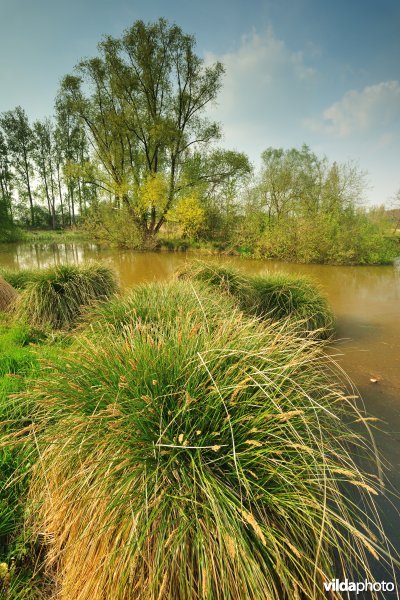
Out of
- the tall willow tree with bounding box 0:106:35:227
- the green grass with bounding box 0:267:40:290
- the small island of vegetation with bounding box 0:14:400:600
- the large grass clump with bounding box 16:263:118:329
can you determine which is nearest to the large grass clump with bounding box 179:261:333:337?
the small island of vegetation with bounding box 0:14:400:600

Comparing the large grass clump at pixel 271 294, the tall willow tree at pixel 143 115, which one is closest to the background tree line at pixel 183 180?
the tall willow tree at pixel 143 115

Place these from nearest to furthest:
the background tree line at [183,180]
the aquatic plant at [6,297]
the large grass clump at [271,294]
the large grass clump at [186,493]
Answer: the large grass clump at [186,493]
the aquatic plant at [6,297]
the large grass clump at [271,294]
the background tree line at [183,180]

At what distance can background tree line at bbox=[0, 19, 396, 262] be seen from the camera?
59.3 feet

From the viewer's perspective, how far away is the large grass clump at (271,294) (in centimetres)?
582

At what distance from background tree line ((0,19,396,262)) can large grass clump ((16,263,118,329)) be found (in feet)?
47.5

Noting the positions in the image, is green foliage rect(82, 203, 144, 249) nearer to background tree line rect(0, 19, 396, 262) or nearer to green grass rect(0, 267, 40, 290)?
background tree line rect(0, 19, 396, 262)

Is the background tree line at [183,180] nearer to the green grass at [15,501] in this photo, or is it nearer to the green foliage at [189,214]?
the green foliage at [189,214]

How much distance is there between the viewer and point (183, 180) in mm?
21438

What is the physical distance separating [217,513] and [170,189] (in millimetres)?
21948

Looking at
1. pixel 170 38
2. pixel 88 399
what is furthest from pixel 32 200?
pixel 88 399

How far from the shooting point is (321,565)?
1347 mm

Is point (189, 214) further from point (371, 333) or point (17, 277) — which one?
point (371, 333)

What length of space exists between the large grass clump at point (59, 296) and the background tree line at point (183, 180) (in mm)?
14481

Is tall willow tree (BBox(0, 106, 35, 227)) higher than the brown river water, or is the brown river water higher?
tall willow tree (BBox(0, 106, 35, 227))
